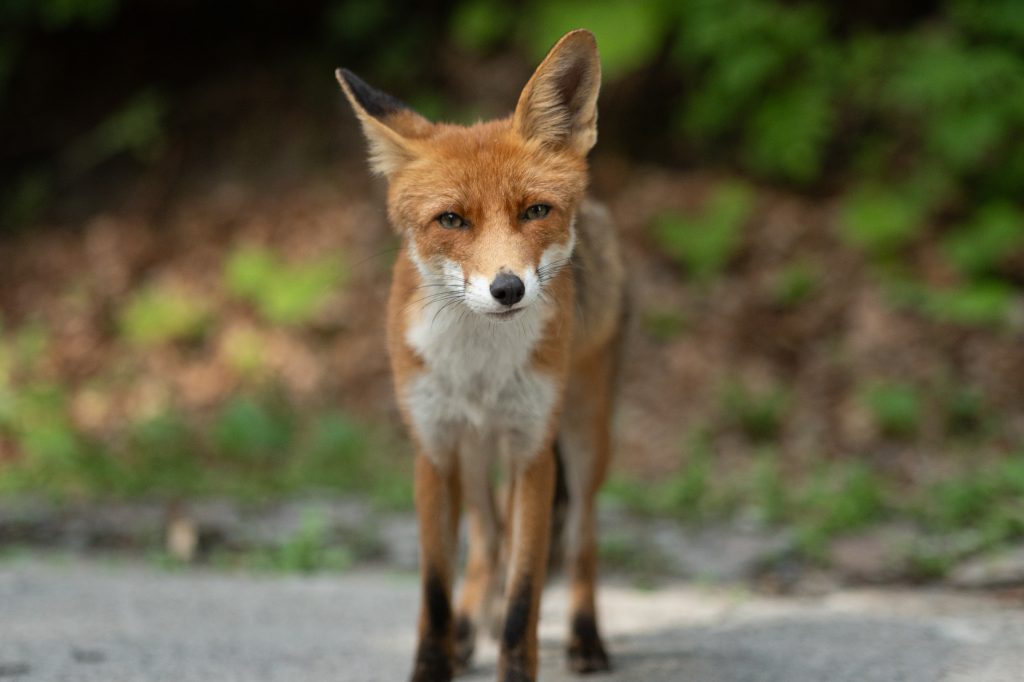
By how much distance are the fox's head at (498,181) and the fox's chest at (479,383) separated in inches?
9.6

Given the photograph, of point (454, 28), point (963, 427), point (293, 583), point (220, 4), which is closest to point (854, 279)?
point (963, 427)

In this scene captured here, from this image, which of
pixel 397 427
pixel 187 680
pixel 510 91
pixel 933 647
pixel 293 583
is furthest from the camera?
pixel 510 91

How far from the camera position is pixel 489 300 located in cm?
315

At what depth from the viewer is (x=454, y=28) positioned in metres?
10.6

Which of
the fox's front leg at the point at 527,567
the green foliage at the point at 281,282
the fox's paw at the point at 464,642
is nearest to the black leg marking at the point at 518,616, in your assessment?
the fox's front leg at the point at 527,567

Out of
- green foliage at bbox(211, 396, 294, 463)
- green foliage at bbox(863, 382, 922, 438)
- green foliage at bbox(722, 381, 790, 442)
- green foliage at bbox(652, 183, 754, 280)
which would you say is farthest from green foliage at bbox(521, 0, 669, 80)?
green foliage at bbox(211, 396, 294, 463)

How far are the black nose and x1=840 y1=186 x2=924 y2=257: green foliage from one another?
6557mm

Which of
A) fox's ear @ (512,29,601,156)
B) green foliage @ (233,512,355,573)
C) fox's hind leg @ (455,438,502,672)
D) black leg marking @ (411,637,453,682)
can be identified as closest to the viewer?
fox's ear @ (512,29,601,156)

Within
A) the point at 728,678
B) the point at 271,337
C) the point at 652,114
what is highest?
the point at 652,114

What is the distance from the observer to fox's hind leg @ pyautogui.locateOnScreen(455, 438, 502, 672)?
4.35 m

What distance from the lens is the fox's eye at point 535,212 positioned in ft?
11.2

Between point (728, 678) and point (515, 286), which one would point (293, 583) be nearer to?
point (728, 678)

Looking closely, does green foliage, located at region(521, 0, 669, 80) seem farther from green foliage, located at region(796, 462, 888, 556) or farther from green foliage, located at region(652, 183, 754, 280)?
green foliage, located at region(796, 462, 888, 556)

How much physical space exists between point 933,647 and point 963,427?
11.4ft
